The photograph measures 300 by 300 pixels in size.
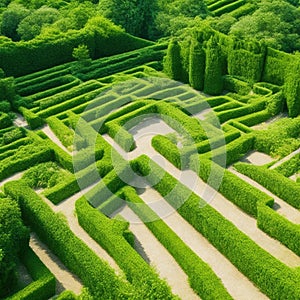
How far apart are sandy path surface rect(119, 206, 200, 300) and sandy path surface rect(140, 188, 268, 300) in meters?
1.73

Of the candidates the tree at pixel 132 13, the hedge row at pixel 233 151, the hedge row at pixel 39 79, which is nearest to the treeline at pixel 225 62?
the hedge row at pixel 233 151

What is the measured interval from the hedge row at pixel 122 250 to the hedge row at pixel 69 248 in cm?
108

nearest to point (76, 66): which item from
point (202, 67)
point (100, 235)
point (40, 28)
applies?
point (40, 28)

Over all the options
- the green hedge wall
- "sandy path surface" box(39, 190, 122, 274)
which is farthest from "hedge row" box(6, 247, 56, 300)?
the green hedge wall

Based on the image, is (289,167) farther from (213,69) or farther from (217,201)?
(213,69)

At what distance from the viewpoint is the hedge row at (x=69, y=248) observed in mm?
27484

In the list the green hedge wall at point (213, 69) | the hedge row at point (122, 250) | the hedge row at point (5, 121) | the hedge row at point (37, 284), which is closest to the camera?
the hedge row at point (122, 250)

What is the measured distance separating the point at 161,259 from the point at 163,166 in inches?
420

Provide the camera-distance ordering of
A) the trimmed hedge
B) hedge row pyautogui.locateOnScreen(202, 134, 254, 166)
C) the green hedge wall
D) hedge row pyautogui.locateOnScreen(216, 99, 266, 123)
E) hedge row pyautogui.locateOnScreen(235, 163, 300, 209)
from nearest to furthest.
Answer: hedge row pyautogui.locateOnScreen(235, 163, 300, 209), hedge row pyautogui.locateOnScreen(202, 134, 254, 166), hedge row pyautogui.locateOnScreen(216, 99, 266, 123), the green hedge wall, the trimmed hedge

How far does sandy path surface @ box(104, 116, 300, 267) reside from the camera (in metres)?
31.3

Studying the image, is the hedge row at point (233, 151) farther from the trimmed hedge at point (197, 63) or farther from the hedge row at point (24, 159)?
the hedge row at point (24, 159)

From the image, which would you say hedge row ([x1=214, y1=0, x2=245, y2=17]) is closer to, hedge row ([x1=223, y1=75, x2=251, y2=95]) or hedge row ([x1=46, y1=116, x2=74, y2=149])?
hedge row ([x1=223, y1=75, x2=251, y2=95])

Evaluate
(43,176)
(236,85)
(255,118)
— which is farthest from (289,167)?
(43,176)

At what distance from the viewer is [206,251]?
31875mm
